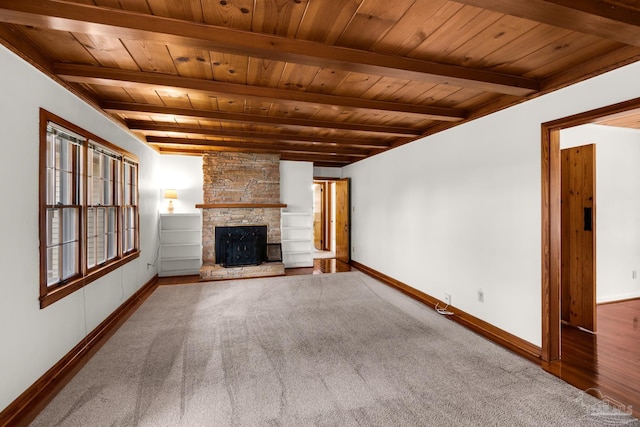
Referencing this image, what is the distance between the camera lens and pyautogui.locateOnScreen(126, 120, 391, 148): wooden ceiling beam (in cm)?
415

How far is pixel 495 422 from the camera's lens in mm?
1868

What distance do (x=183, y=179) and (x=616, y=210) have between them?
7.22m

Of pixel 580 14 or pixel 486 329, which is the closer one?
pixel 580 14

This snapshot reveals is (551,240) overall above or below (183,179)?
below

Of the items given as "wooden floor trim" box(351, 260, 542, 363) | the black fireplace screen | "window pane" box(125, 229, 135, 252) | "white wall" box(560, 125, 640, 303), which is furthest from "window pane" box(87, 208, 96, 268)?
"white wall" box(560, 125, 640, 303)

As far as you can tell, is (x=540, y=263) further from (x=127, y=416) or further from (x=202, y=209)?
(x=202, y=209)

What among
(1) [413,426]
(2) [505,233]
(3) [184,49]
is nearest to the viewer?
(1) [413,426]

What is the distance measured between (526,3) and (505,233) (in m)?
2.22

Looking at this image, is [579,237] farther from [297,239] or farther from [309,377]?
[297,239]

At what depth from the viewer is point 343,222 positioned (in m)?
7.38

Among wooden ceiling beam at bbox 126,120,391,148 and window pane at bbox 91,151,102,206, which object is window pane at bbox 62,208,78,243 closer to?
window pane at bbox 91,151,102,206

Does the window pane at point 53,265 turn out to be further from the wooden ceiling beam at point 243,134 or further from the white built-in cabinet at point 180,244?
the white built-in cabinet at point 180,244

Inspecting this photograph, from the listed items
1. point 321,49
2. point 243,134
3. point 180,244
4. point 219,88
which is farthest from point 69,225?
point 180,244

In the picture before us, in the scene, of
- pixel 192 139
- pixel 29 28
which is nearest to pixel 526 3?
pixel 29 28
